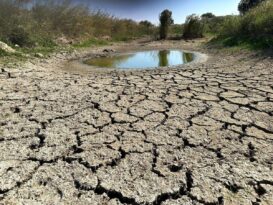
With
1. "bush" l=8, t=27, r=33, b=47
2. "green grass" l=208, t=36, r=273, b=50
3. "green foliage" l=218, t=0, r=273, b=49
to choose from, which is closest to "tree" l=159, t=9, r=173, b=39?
"green foliage" l=218, t=0, r=273, b=49

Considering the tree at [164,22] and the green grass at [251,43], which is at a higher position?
the tree at [164,22]

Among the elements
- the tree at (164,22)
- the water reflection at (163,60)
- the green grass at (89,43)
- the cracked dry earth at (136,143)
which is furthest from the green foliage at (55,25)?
the cracked dry earth at (136,143)

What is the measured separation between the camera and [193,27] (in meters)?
12.4

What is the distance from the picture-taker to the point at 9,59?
464 centimetres

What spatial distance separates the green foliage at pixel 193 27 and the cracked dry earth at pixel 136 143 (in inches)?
375

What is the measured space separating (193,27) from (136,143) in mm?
11244

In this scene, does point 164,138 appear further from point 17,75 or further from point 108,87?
point 17,75

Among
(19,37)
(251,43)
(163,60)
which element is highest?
(19,37)

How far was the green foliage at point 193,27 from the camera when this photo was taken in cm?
1231

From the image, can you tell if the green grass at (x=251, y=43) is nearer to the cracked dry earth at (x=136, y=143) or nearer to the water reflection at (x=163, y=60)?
the water reflection at (x=163, y=60)

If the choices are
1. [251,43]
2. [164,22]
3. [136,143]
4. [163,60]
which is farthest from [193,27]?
[136,143]

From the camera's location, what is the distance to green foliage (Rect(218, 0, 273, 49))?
632cm

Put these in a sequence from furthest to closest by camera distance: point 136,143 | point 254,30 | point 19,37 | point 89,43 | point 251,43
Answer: point 89,43
point 254,30
point 19,37
point 251,43
point 136,143

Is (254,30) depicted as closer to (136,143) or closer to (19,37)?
(19,37)
